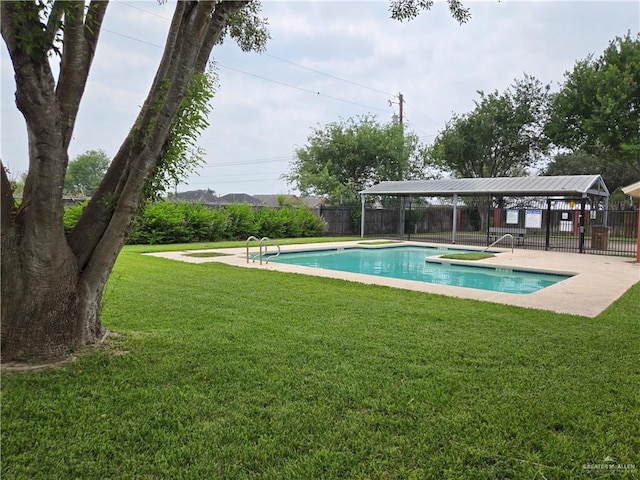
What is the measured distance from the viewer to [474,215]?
84.2 feet

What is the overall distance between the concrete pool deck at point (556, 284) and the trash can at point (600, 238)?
168cm

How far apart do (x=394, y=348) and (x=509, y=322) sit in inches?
69.4

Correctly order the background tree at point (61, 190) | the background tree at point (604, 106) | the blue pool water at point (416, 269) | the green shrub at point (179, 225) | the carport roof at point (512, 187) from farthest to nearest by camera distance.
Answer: the background tree at point (604, 106), the carport roof at point (512, 187), the green shrub at point (179, 225), the blue pool water at point (416, 269), the background tree at point (61, 190)

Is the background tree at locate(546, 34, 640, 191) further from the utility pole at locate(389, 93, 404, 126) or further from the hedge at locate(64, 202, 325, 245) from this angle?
the hedge at locate(64, 202, 325, 245)

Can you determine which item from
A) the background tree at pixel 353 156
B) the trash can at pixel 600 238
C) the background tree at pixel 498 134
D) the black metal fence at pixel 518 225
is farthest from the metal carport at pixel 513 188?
the background tree at pixel 498 134

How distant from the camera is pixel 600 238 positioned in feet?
50.0

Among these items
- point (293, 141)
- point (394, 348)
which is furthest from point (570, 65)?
point (394, 348)

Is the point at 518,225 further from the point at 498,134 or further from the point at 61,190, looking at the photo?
the point at 61,190

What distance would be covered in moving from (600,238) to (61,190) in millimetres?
16476

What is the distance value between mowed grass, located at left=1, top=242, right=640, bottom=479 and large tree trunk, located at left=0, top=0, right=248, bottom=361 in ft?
1.39

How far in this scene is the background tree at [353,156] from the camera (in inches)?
1024

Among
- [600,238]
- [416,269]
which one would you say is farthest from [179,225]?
[600,238]

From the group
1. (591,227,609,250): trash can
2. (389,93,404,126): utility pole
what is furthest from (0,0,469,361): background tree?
(389,93,404,126): utility pole

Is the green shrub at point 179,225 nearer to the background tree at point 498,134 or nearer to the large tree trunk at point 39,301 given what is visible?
the large tree trunk at point 39,301
